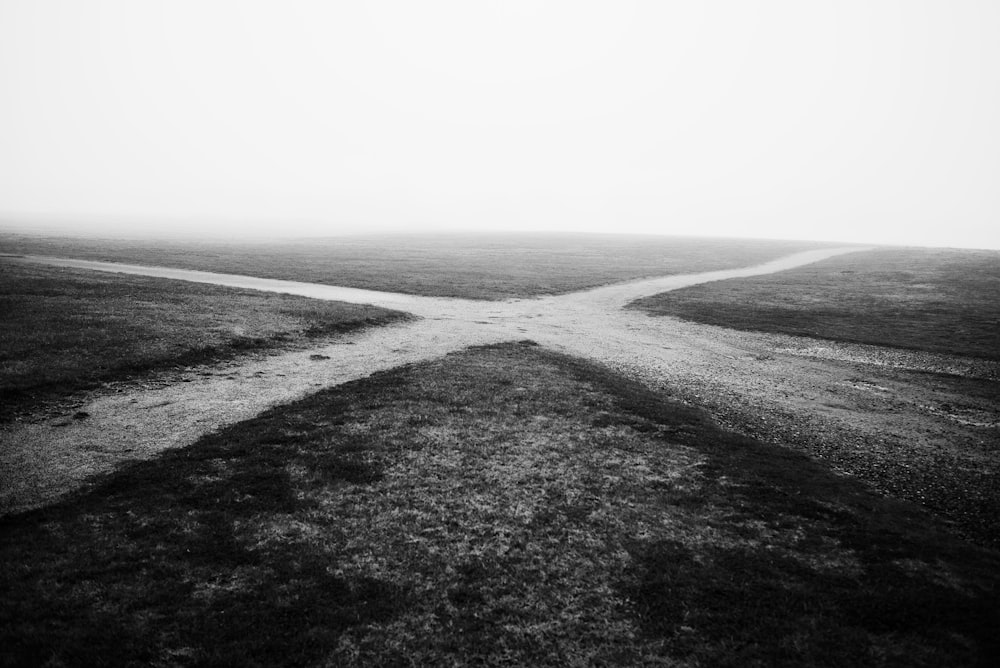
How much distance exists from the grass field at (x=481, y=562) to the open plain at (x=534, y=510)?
0.18ft

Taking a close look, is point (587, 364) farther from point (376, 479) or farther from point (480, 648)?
point (480, 648)

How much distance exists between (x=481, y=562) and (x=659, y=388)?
49.2 feet

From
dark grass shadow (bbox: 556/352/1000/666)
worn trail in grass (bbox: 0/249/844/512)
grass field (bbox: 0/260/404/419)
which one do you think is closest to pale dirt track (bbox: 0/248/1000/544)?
worn trail in grass (bbox: 0/249/844/512)

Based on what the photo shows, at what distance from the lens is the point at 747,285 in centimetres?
6091

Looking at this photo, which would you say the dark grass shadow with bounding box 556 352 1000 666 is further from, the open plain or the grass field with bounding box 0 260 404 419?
the grass field with bounding box 0 260 404 419

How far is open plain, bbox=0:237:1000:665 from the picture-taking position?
8.08m

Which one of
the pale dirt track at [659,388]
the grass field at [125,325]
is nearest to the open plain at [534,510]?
the pale dirt track at [659,388]

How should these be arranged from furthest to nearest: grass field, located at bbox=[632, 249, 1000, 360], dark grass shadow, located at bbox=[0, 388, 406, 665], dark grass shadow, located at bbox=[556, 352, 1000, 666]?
grass field, located at bbox=[632, 249, 1000, 360] → dark grass shadow, located at bbox=[556, 352, 1000, 666] → dark grass shadow, located at bbox=[0, 388, 406, 665]

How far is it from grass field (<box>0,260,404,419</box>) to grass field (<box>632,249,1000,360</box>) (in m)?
28.8

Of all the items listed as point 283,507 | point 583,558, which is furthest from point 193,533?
point 583,558

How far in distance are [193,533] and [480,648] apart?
6485mm

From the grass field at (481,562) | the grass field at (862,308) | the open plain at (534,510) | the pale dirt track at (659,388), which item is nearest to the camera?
the grass field at (481,562)

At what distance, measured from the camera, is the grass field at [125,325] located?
19484 millimetres

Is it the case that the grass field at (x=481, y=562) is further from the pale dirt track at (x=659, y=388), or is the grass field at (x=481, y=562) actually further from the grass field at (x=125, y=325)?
the grass field at (x=125, y=325)
